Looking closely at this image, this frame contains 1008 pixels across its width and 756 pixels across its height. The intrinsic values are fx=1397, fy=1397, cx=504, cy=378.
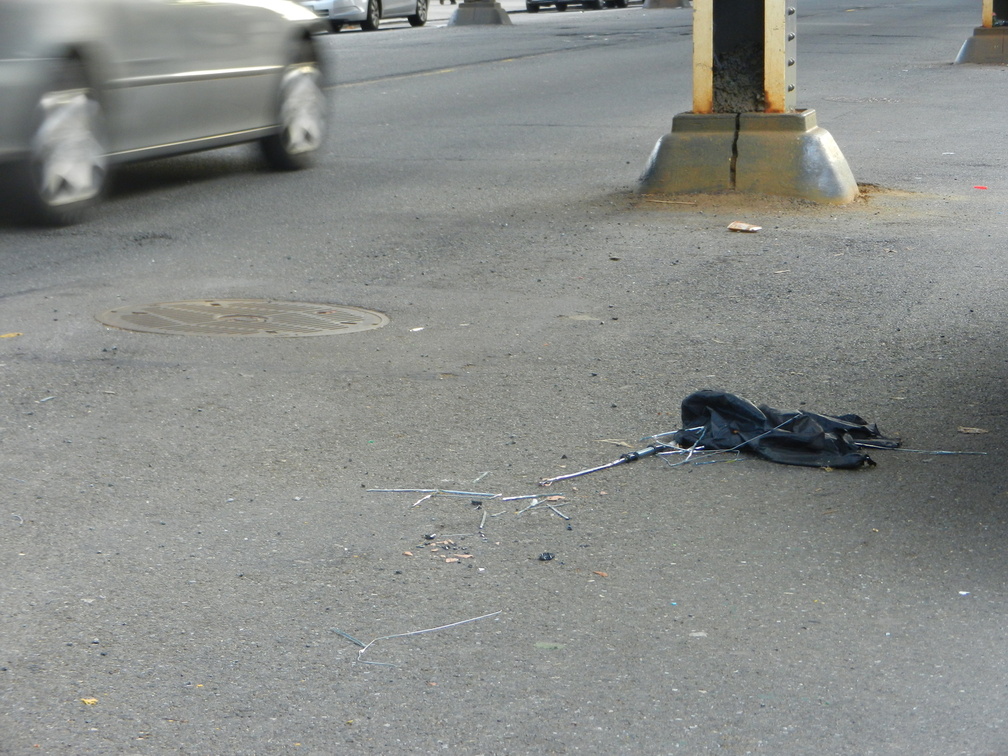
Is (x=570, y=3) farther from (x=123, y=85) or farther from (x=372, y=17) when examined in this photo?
(x=123, y=85)

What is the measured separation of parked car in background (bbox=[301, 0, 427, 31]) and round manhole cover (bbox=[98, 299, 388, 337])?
24.0m

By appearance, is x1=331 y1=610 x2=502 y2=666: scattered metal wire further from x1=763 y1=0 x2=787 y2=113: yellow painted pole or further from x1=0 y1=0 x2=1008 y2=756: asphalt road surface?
x1=763 y1=0 x2=787 y2=113: yellow painted pole

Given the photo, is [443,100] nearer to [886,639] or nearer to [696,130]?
[696,130]

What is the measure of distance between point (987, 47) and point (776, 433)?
18.0 meters

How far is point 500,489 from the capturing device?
4.24 metres

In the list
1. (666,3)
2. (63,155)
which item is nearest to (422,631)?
(63,155)

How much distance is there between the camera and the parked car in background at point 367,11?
30.9 meters

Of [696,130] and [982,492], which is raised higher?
[696,130]

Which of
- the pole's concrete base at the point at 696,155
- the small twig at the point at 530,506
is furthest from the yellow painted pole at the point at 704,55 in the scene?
the small twig at the point at 530,506

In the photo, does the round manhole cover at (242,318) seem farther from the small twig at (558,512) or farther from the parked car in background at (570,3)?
the parked car in background at (570,3)

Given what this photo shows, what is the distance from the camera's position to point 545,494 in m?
4.21

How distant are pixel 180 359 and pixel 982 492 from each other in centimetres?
316

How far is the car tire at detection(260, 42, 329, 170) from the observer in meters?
10.6

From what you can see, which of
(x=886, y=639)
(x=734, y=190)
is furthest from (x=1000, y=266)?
(x=886, y=639)
